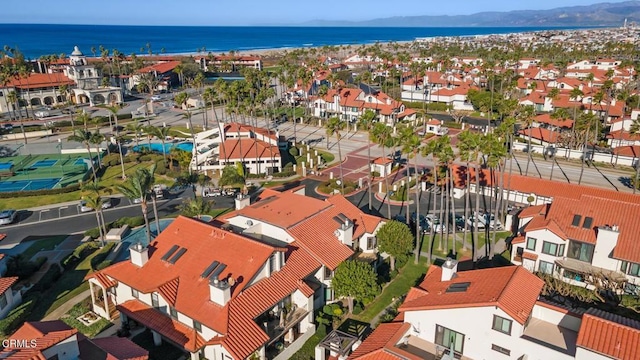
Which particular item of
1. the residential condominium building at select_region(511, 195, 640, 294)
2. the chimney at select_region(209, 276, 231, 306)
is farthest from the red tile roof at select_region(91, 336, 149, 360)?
the residential condominium building at select_region(511, 195, 640, 294)

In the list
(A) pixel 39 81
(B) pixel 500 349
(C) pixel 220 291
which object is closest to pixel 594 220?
(B) pixel 500 349

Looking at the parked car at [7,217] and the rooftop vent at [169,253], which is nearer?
the rooftop vent at [169,253]

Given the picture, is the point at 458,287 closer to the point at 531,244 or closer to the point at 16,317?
the point at 531,244

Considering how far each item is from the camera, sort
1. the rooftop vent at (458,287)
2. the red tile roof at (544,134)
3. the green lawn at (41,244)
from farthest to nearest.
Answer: the red tile roof at (544,134)
the green lawn at (41,244)
the rooftop vent at (458,287)

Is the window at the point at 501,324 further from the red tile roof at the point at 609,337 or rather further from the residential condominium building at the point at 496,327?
the red tile roof at the point at 609,337

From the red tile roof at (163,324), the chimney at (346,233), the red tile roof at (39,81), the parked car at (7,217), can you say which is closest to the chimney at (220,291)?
the red tile roof at (163,324)

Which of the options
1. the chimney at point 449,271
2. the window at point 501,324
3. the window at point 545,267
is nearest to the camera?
the window at point 501,324

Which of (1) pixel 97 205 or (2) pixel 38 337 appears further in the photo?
(1) pixel 97 205
